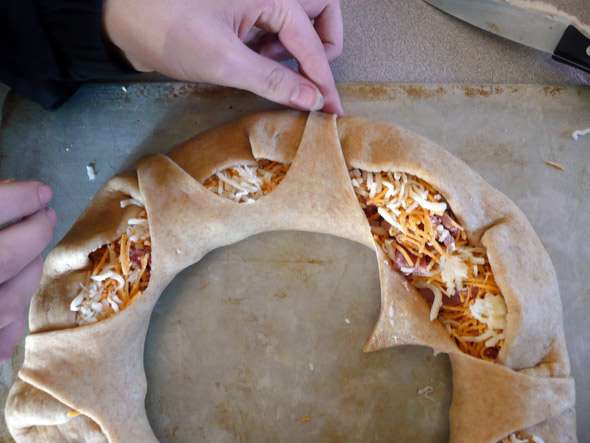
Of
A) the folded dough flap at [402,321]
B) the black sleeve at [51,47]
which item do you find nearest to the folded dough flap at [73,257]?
the black sleeve at [51,47]

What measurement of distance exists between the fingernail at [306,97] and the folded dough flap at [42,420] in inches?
55.2

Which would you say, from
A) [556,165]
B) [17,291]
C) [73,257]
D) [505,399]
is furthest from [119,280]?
[556,165]

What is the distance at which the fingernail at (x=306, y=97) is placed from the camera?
170 centimetres

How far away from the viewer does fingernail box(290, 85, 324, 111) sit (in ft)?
5.58

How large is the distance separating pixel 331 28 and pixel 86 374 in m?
1.65

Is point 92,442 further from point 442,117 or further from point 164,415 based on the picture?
point 442,117

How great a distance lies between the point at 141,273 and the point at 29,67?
0.91 metres

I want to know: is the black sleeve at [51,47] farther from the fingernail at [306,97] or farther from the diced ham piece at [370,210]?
the diced ham piece at [370,210]

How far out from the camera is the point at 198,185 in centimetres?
171

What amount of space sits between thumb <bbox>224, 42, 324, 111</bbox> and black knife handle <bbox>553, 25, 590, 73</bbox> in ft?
3.53

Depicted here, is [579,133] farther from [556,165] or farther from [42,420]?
[42,420]

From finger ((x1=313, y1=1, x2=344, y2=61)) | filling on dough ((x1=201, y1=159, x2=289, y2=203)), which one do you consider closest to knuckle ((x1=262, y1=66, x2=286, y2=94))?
filling on dough ((x1=201, y1=159, x2=289, y2=203))

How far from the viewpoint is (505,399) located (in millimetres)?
1623

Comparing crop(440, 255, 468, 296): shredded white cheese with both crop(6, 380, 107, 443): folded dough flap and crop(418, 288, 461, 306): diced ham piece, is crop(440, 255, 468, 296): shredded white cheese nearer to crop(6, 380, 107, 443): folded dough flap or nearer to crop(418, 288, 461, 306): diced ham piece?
crop(418, 288, 461, 306): diced ham piece
